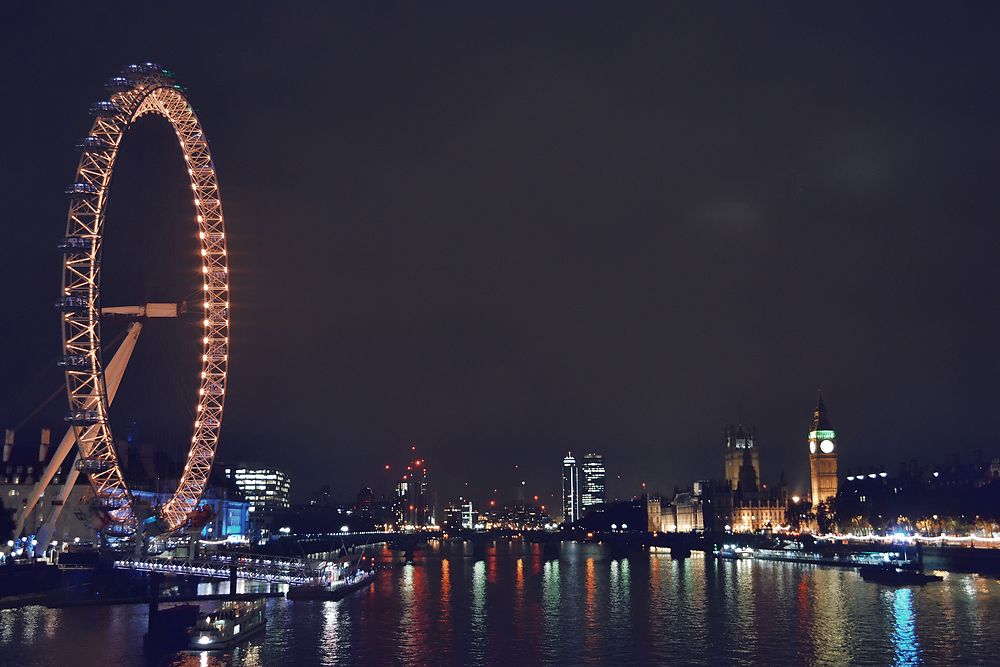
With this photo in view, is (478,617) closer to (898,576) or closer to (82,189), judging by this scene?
(82,189)

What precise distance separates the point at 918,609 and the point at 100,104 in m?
73.7

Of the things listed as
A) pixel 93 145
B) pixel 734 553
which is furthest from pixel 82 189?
pixel 734 553

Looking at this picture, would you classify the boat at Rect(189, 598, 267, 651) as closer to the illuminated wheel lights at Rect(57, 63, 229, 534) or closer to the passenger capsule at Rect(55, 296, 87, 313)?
the illuminated wheel lights at Rect(57, 63, 229, 534)

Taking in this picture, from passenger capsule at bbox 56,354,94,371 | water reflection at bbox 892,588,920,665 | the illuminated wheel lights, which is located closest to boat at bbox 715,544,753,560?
water reflection at bbox 892,588,920,665

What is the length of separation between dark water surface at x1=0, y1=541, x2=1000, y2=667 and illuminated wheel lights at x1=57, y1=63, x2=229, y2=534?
13.0 metres

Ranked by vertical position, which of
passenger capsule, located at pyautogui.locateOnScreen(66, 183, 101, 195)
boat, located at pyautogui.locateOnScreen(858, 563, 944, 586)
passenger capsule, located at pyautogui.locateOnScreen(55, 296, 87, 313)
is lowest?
boat, located at pyautogui.locateOnScreen(858, 563, 944, 586)

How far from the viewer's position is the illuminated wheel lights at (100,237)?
72.8 meters

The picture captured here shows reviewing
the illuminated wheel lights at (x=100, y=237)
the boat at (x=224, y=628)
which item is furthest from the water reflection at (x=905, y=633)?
the illuminated wheel lights at (x=100, y=237)

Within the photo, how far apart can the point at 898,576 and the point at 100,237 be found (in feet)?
288

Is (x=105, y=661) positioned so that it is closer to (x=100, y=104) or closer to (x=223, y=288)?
(x=223, y=288)

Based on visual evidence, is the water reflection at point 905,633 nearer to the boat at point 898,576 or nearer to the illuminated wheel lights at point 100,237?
the boat at point 898,576

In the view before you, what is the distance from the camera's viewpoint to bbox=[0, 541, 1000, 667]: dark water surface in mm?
59281

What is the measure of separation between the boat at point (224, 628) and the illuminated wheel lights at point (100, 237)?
18.1m

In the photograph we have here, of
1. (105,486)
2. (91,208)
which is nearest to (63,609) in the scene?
(105,486)
